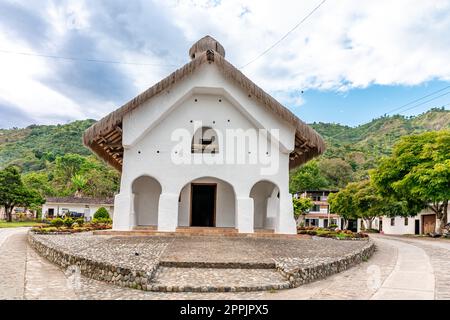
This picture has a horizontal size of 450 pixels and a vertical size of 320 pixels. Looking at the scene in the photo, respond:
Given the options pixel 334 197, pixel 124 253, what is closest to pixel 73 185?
pixel 334 197

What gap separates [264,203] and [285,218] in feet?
9.33

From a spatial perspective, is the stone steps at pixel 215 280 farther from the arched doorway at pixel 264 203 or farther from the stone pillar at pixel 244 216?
the arched doorway at pixel 264 203

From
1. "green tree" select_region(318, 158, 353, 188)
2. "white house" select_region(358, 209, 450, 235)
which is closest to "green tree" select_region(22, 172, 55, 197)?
"white house" select_region(358, 209, 450, 235)

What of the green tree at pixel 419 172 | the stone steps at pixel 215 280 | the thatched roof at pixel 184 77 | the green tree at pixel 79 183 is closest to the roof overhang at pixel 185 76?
the thatched roof at pixel 184 77

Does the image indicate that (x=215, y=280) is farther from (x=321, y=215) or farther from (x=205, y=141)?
(x=321, y=215)

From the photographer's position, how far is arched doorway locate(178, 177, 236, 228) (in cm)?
1513

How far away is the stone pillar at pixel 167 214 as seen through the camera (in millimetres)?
12953

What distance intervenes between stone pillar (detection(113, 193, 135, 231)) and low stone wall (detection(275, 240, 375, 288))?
257 inches

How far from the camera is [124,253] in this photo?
8414 mm

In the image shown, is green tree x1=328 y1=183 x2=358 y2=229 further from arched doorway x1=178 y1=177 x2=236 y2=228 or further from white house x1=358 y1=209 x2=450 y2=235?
arched doorway x1=178 y1=177 x2=236 y2=228

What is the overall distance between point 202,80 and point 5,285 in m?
8.88

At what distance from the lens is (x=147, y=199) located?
1554cm

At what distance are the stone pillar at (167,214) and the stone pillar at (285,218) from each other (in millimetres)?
3484
